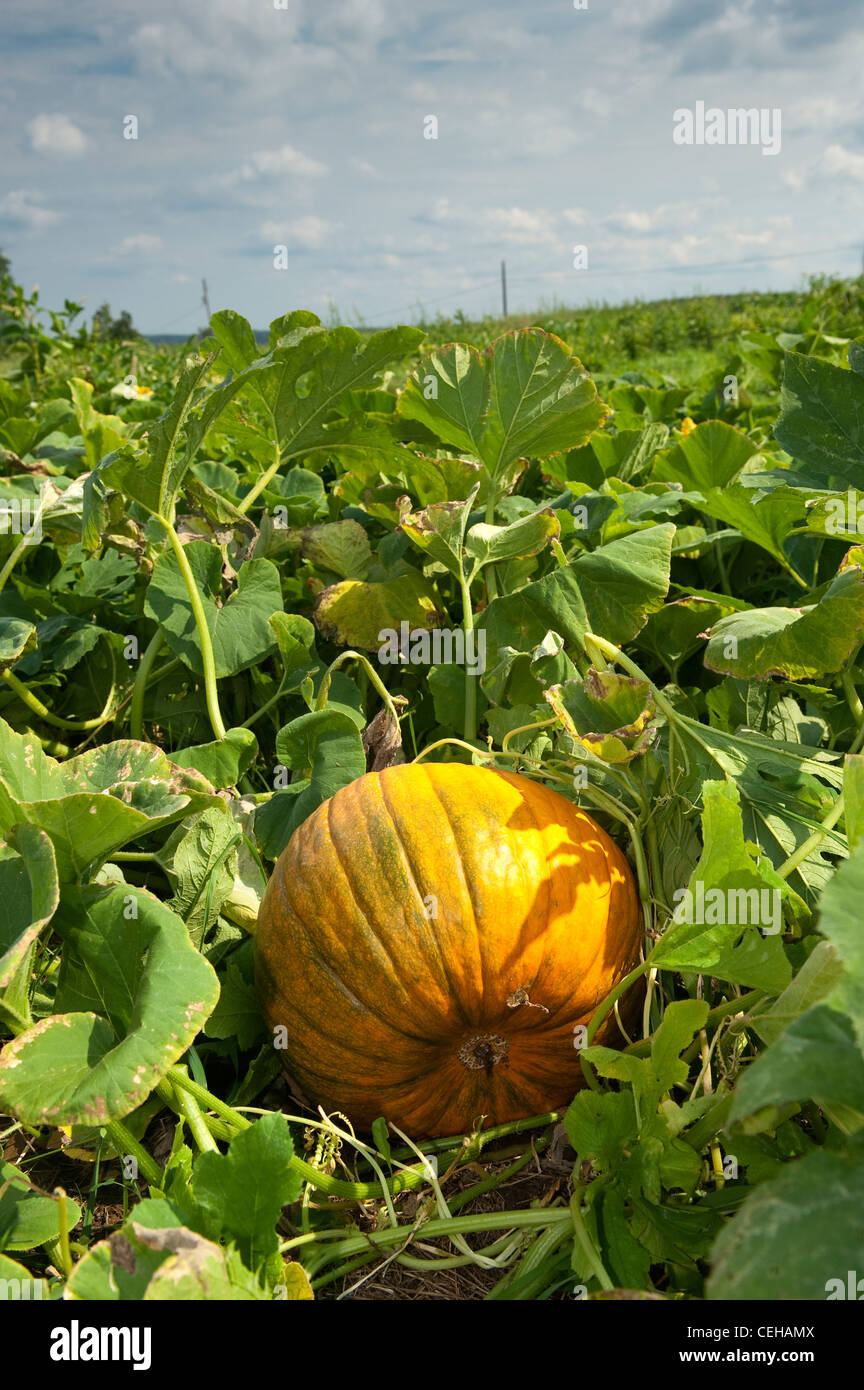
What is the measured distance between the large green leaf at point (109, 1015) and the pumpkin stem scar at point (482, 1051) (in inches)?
17.3

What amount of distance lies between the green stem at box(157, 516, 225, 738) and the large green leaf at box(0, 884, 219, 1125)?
1.80ft

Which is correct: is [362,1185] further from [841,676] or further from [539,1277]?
[841,676]

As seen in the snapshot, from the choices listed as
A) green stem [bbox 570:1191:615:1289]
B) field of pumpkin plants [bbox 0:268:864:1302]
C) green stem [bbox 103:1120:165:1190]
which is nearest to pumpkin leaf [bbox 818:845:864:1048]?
field of pumpkin plants [bbox 0:268:864:1302]

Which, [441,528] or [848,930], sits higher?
[441,528]

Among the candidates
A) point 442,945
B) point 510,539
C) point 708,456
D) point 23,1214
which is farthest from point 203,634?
point 708,456

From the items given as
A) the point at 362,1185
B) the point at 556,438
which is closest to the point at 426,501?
the point at 556,438

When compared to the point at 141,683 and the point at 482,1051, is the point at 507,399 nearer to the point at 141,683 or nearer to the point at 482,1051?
the point at 141,683

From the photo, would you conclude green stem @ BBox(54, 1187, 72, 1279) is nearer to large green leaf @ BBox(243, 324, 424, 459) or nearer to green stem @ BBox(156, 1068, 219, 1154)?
green stem @ BBox(156, 1068, 219, 1154)

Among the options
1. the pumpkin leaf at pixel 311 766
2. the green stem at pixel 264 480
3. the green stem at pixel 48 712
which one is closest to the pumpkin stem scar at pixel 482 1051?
the pumpkin leaf at pixel 311 766

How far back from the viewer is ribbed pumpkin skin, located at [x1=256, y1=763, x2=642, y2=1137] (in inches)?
53.5

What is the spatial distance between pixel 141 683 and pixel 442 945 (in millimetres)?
1019

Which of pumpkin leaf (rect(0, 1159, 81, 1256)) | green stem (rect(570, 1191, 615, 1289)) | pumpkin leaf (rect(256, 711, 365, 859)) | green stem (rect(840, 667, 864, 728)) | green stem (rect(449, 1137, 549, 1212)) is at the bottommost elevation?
green stem (rect(449, 1137, 549, 1212))

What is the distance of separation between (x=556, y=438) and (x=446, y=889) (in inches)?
39.8

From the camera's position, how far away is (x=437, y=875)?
137cm
